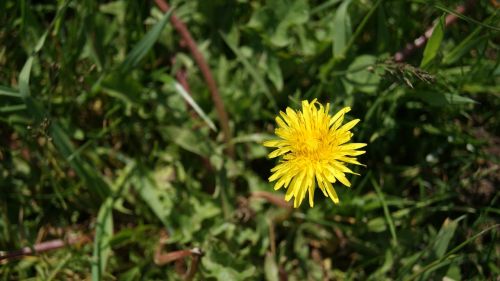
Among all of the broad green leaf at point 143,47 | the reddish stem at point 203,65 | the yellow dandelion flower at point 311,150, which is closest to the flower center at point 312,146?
the yellow dandelion flower at point 311,150

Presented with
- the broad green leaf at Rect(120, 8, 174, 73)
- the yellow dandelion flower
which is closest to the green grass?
the broad green leaf at Rect(120, 8, 174, 73)

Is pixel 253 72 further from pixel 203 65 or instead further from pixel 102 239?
pixel 102 239

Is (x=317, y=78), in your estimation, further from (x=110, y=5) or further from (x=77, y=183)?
(x=77, y=183)

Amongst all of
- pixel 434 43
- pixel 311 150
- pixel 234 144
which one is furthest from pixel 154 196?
pixel 434 43

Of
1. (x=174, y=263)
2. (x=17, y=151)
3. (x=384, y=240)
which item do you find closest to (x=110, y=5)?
(x=17, y=151)

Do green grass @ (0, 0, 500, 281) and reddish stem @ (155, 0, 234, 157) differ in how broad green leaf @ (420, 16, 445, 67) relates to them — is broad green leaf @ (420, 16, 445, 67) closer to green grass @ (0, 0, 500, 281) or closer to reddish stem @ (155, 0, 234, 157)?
green grass @ (0, 0, 500, 281)

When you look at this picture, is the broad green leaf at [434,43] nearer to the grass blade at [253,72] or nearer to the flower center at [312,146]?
the flower center at [312,146]
